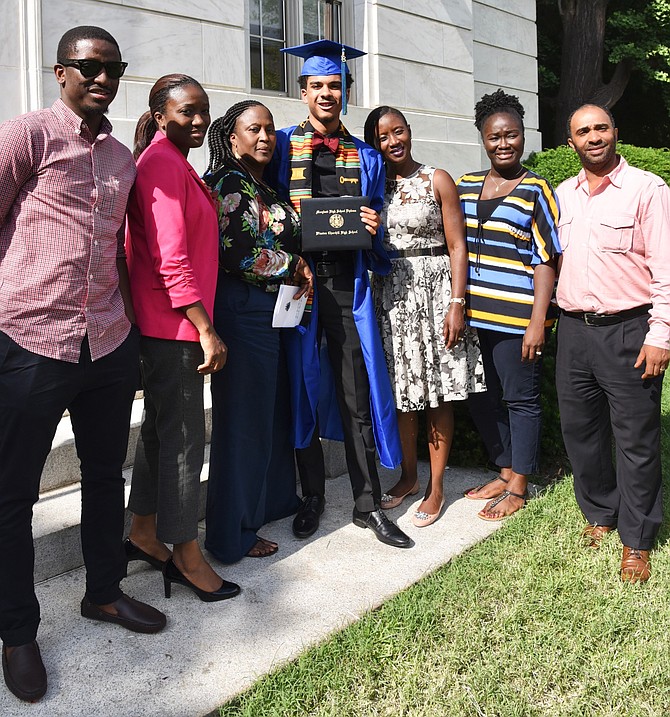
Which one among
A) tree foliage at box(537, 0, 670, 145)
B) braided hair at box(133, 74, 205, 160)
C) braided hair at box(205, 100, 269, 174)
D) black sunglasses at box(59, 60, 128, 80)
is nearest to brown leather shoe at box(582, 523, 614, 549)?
braided hair at box(205, 100, 269, 174)

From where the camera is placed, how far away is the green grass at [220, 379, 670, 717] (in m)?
2.78

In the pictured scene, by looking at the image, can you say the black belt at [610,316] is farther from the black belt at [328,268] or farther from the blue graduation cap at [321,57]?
the blue graduation cap at [321,57]

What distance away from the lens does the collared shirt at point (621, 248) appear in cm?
357

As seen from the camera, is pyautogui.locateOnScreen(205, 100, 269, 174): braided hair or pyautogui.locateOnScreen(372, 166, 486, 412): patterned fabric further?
pyautogui.locateOnScreen(372, 166, 486, 412): patterned fabric

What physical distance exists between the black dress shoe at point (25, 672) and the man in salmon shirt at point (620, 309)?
104 inches

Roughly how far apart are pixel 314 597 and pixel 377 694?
76 cm

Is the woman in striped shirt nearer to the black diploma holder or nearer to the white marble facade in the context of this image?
the black diploma holder

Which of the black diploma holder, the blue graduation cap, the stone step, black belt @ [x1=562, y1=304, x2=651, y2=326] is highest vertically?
the blue graduation cap

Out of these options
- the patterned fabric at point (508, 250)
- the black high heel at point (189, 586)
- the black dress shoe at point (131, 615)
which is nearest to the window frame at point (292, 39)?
the patterned fabric at point (508, 250)

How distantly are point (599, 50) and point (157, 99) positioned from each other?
1795 centimetres

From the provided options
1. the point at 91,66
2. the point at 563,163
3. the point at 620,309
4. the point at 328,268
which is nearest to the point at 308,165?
the point at 328,268

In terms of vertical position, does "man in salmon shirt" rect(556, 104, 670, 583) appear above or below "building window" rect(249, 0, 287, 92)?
below

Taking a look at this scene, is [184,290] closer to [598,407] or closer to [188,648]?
[188,648]

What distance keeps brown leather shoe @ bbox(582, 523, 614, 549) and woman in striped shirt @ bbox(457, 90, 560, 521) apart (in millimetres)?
523
